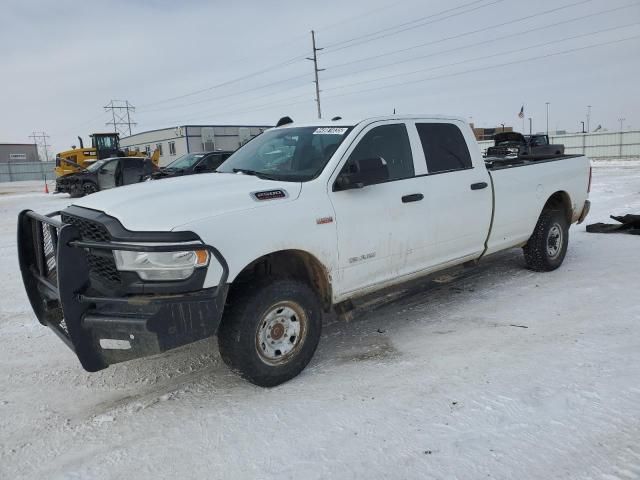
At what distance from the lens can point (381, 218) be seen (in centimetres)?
408

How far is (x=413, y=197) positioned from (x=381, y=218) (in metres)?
0.44

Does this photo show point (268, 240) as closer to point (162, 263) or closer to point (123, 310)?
point (162, 263)

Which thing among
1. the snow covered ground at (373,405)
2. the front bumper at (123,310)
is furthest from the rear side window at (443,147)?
the front bumper at (123,310)

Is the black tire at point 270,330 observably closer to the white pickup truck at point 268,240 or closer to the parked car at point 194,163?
the white pickup truck at point 268,240

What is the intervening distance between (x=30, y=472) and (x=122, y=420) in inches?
23.6

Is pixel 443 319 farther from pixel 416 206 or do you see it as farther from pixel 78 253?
pixel 78 253

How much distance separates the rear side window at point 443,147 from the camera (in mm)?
4719

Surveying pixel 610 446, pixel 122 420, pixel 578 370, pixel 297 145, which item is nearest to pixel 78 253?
pixel 122 420

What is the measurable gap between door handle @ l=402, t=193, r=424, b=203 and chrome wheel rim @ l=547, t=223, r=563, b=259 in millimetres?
2684

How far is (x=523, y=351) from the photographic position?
4.00 meters

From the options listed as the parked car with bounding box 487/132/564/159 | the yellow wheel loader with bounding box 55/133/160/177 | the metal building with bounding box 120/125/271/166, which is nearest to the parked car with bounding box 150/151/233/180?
the yellow wheel loader with bounding box 55/133/160/177

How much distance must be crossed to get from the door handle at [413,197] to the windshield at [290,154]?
0.73 m

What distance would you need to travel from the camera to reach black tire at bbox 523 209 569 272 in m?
6.16

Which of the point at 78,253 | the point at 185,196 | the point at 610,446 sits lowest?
the point at 610,446
